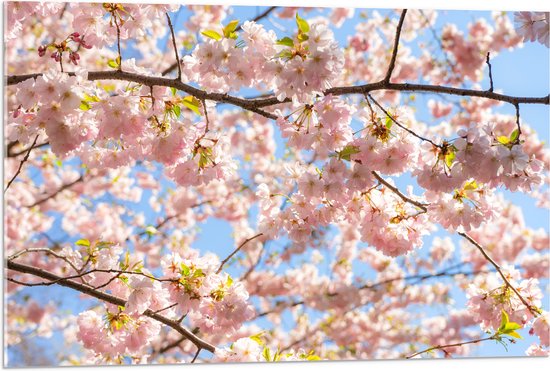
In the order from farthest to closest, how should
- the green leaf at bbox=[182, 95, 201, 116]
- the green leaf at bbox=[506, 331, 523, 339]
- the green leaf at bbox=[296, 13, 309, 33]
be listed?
the green leaf at bbox=[506, 331, 523, 339] < the green leaf at bbox=[182, 95, 201, 116] < the green leaf at bbox=[296, 13, 309, 33]

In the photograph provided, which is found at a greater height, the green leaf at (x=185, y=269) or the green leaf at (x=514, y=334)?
the green leaf at (x=185, y=269)

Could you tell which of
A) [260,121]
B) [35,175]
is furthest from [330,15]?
[35,175]

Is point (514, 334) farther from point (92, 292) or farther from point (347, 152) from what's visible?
point (92, 292)

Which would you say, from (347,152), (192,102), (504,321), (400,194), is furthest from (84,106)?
(504,321)

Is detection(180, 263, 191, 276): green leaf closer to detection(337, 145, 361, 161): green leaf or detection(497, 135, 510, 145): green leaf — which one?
detection(337, 145, 361, 161): green leaf

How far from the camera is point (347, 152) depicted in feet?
5.01

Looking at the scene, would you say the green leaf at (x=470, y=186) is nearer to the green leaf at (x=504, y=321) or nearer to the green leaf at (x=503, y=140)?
the green leaf at (x=503, y=140)

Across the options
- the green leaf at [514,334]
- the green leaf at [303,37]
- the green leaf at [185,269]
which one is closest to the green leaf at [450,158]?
the green leaf at [303,37]

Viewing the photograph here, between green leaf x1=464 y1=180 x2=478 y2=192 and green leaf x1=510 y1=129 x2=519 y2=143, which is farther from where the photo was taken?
green leaf x1=464 y1=180 x2=478 y2=192

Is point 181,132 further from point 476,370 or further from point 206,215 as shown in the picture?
point 206,215

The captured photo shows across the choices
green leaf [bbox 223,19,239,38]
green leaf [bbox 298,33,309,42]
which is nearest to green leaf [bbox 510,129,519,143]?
green leaf [bbox 298,33,309,42]

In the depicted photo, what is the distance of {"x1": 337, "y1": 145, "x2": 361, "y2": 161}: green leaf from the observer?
1.53m

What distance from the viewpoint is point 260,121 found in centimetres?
455

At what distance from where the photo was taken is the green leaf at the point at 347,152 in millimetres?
1525
